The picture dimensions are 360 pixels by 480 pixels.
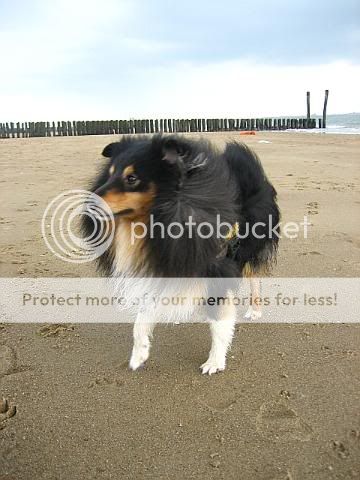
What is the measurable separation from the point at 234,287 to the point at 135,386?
0.82m

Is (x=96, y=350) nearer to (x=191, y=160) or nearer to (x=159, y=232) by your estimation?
(x=159, y=232)

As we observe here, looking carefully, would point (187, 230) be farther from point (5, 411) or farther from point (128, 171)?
point (5, 411)

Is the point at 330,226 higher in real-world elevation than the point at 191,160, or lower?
lower

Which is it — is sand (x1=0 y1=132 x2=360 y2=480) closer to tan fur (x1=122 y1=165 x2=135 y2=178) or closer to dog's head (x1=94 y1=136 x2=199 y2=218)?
dog's head (x1=94 y1=136 x2=199 y2=218)

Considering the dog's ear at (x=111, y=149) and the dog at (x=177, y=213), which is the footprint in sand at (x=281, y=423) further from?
the dog's ear at (x=111, y=149)

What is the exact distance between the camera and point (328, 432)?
2207 millimetres

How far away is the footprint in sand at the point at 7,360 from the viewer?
2754mm

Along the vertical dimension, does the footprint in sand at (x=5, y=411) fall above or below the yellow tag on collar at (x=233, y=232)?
below

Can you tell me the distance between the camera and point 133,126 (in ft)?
102

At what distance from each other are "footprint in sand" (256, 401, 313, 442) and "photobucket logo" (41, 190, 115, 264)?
4.23ft

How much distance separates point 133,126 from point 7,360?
2956 cm

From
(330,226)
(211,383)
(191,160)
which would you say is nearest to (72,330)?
(211,383)

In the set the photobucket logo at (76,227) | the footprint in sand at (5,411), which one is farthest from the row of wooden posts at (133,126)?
the footprint in sand at (5,411)

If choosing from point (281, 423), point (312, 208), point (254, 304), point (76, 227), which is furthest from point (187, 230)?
point (312, 208)
